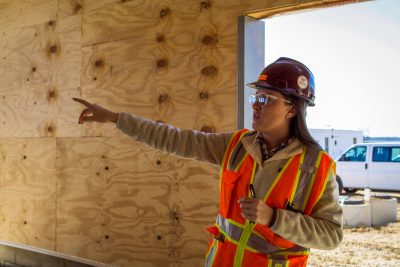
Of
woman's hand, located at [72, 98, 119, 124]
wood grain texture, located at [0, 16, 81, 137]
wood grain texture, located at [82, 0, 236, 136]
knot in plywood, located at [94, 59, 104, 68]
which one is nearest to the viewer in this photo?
woman's hand, located at [72, 98, 119, 124]

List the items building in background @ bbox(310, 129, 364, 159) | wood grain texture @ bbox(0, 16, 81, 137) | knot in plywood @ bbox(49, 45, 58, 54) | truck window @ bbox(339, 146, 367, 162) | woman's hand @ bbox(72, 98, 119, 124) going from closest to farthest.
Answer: woman's hand @ bbox(72, 98, 119, 124)
wood grain texture @ bbox(0, 16, 81, 137)
knot in plywood @ bbox(49, 45, 58, 54)
truck window @ bbox(339, 146, 367, 162)
building in background @ bbox(310, 129, 364, 159)

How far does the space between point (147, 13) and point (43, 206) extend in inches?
91.3

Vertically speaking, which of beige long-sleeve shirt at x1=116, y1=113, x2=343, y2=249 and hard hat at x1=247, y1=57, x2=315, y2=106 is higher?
hard hat at x1=247, y1=57, x2=315, y2=106

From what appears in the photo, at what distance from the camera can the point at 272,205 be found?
1743 mm

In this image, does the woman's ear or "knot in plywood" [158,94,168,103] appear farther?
"knot in plywood" [158,94,168,103]

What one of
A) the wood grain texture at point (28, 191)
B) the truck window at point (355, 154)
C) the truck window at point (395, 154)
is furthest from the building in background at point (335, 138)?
the wood grain texture at point (28, 191)

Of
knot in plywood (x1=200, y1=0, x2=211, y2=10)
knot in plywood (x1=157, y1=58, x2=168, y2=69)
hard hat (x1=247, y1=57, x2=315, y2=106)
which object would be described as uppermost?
knot in plywood (x1=200, y1=0, x2=211, y2=10)

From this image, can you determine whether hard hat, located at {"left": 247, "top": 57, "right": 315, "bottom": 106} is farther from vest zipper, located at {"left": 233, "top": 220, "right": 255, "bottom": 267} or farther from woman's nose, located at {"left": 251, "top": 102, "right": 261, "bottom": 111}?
vest zipper, located at {"left": 233, "top": 220, "right": 255, "bottom": 267}

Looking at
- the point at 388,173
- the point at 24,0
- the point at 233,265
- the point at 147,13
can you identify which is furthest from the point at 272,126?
the point at 388,173

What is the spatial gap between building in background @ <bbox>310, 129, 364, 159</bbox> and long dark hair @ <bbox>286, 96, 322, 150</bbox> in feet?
57.8

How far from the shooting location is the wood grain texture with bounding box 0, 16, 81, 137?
14.2 feet

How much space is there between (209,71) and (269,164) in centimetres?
172

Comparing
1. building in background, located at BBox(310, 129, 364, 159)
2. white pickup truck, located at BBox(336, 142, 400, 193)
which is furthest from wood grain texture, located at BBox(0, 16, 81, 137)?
building in background, located at BBox(310, 129, 364, 159)

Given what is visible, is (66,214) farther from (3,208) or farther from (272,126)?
(272,126)
